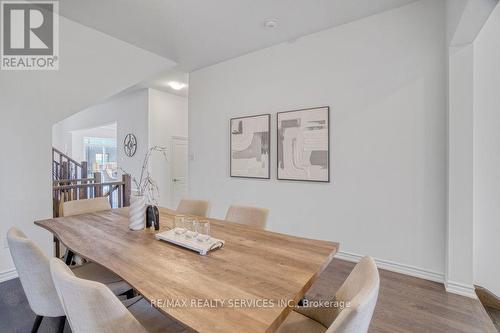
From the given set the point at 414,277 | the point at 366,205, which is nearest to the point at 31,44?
the point at 366,205

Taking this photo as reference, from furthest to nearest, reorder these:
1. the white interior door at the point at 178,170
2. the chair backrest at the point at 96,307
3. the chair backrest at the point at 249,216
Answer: the white interior door at the point at 178,170 < the chair backrest at the point at 249,216 < the chair backrest at the point at 96,307

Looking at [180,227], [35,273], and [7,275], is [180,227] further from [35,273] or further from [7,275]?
[7,275]

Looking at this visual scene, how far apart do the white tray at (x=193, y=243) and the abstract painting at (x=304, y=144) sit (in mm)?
1862

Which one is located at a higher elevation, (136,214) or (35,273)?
(136,214)

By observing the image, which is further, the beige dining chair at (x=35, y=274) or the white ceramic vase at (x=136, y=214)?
the white ceramic vase at (x=136, y=214)

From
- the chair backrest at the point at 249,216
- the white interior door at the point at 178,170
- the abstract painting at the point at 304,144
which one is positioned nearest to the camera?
the chair backrest at the point at 249,216

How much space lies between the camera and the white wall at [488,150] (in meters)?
2.19

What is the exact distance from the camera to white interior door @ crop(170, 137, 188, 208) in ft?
18.8

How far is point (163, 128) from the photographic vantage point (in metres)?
5.50

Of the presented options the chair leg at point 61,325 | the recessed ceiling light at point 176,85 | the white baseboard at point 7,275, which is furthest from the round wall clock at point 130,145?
the chair leg at point 61,325

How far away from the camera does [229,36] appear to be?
3162 mm

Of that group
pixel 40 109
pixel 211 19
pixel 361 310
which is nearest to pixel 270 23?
pixel 211 19

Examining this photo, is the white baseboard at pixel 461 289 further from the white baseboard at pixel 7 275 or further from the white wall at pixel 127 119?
the white wall at pixel 127 119

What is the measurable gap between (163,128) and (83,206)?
11.0 feet
